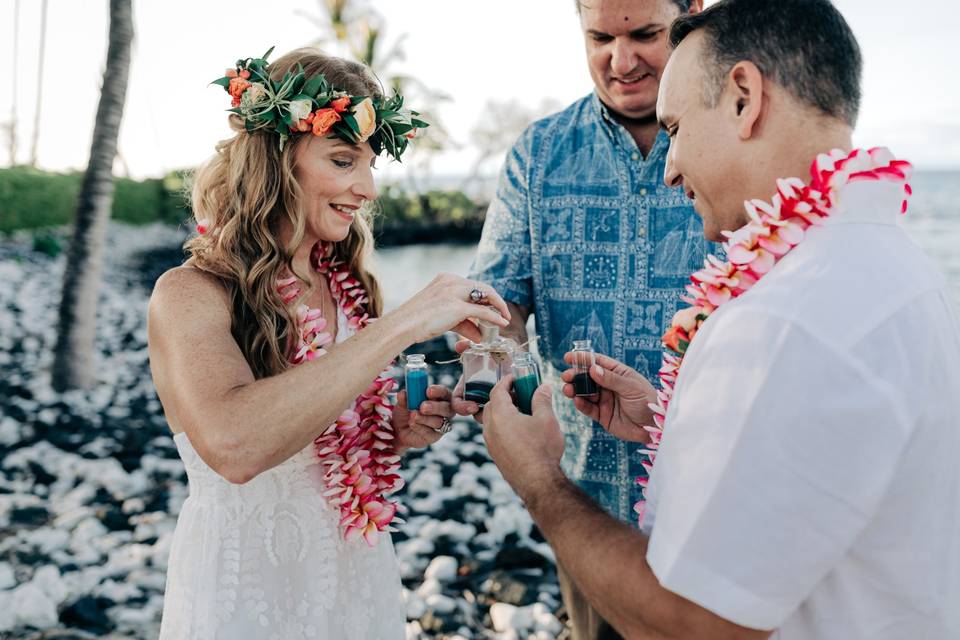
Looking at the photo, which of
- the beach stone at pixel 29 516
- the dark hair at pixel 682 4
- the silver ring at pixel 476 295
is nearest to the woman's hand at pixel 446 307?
the silver ring at pixel 476 295

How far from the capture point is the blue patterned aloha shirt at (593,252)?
10.3 feet

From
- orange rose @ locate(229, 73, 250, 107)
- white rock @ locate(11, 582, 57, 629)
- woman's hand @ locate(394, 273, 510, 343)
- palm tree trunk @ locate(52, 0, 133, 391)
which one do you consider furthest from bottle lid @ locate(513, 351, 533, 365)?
palm tree trunk @ locate(52, 0, 133, 391)

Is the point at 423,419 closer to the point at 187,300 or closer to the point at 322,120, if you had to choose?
the point at 187,300

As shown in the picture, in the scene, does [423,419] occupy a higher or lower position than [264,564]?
higher

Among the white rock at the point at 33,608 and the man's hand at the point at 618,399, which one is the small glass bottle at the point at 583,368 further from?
the white rock at the point at 33,608

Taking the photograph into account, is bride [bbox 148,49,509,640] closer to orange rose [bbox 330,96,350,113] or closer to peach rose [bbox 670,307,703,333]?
orange rose [bbox 330,96,350,113]

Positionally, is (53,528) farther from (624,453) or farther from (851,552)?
(851,552)

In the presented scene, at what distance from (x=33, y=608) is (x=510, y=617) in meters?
2.44

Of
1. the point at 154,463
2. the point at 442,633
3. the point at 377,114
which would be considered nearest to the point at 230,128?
the point at 377,114

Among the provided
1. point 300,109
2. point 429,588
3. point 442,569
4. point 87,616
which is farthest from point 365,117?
point 87,616

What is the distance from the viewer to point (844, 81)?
162cm

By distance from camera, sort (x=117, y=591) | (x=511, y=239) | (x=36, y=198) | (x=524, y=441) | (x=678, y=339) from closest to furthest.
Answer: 1. (x=524, y=441)
2. (x=678, y=339)
3. (x=511, y=239)
4. (x=117, y=591)
5. (x=36, y=198)

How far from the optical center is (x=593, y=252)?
10.6 feet

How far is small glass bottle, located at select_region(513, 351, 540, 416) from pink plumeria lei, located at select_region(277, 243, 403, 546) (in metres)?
0.59
